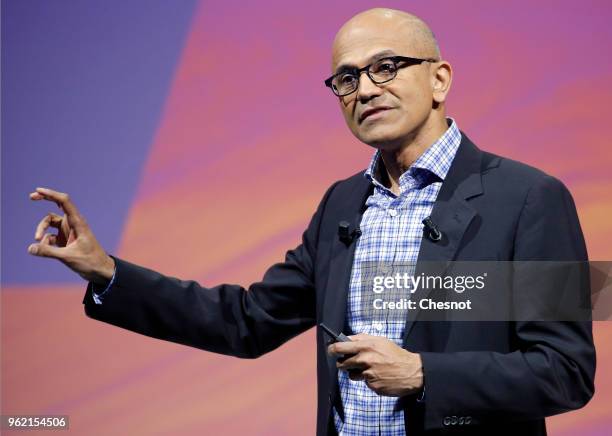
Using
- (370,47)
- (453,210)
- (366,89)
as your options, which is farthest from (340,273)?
(370,47)

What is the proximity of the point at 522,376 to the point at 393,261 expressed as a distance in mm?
412

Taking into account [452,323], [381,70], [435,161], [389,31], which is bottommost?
[452,323]

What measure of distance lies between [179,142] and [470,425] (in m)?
1.87

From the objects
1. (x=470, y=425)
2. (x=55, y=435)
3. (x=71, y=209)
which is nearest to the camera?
(x=470, y=425)

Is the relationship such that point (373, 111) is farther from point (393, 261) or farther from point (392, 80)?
point (393, 261)

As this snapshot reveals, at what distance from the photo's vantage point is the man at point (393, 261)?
1710mm

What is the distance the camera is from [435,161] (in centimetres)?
204

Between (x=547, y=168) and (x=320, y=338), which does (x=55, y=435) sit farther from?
(x=547, y=168)

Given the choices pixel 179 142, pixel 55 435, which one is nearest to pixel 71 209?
pixel 179 142

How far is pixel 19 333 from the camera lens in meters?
3.31

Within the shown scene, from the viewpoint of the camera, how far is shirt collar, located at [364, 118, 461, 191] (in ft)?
6.66

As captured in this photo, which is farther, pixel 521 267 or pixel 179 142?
pixel 179 142

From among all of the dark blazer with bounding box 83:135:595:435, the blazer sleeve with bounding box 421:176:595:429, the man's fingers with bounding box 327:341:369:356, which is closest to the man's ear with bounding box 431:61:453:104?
the dark blazer with bounding box 83:135:595:435

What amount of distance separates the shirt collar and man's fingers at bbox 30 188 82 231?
0.72 metres
